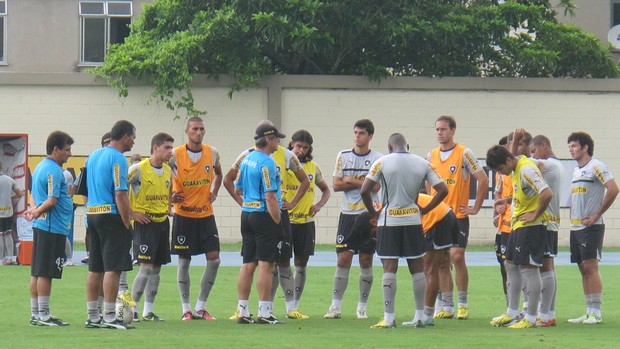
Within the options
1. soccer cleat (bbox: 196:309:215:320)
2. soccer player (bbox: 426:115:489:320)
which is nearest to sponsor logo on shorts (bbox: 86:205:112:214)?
soccer cleat (bbox: 196:309:215:320)

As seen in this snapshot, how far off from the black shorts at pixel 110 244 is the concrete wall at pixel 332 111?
1531cm

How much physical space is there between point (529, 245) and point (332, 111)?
15516mm

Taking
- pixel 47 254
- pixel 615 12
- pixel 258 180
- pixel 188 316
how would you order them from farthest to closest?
pixel 615 12 < pixel 188 316 < pixel 258 180 < pixel 47 254

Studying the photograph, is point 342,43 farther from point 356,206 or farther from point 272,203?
point 272,203

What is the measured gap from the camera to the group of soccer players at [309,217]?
1264 centimetres

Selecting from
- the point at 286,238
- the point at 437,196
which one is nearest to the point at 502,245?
the point at 437,196

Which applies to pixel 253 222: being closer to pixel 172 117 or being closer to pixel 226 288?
pixel 226 288

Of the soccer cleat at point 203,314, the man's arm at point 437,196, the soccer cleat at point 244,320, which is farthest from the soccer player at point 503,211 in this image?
the soccer cleat at point 203,314

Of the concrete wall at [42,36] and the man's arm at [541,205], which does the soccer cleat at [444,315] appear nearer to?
the man's arm at [541,205]

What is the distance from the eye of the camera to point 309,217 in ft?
48.0

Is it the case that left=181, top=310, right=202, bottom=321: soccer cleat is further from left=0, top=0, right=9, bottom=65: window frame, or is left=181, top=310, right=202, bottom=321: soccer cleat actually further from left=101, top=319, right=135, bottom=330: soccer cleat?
left=0, top=0, right=9, bottom=65: window frame

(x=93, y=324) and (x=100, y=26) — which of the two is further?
(x=100, y=26)

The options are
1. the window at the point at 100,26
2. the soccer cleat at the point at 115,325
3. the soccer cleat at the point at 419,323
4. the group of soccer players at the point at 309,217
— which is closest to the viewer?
the soccer cleat at the point at 115,325

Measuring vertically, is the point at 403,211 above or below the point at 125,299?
above
